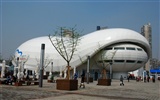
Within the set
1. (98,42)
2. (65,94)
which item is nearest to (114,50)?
(98,42)

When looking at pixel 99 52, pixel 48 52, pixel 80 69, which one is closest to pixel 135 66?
pixel 99 52

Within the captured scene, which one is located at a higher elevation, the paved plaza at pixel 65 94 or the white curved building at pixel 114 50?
the white curved building at pixel 114 50

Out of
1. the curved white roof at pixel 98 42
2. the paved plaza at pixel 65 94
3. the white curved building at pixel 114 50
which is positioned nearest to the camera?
the paved plaza at pixel 65 94

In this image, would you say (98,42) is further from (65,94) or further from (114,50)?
(65,94)

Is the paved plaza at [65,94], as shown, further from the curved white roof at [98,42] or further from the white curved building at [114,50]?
the curved white roof at [98,42]

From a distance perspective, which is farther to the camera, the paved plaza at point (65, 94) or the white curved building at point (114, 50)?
the white curved building at point (114, 50)

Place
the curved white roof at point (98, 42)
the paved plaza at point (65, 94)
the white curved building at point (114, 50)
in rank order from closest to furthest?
the paved plaza at point (65, 94) < the white curved building at point (114, 50) < the curved white roof at point (98, 42)

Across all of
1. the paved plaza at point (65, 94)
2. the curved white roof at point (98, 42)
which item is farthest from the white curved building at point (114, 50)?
the paved plaza at point (65, 94)

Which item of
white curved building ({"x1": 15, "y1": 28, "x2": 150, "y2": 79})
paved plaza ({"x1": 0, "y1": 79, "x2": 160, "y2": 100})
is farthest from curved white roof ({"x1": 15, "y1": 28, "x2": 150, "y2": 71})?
paved plaza ({"x1": 0, "y1": 79, "x2": 160, "y2": 100})

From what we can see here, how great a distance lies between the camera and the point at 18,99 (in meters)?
12.0

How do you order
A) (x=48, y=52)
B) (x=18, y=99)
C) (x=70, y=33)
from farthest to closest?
(x=48, y=52) → (x=70, y=33) → (x=18, y=99)

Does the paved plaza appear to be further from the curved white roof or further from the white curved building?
the curved white roof

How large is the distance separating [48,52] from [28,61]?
9.76 meters

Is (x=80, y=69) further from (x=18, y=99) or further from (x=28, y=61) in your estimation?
(x=18, y=99)
